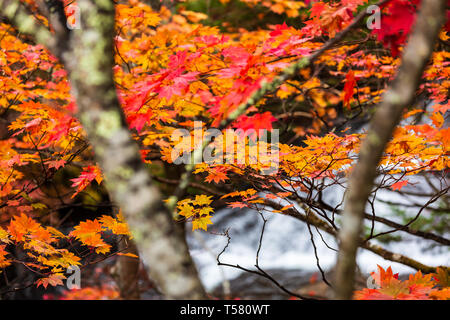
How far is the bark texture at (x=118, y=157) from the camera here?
131cm

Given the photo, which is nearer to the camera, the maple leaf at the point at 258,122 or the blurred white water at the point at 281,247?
the maple leaf at the point at 258,122

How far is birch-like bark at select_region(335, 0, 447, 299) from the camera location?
1109 mm

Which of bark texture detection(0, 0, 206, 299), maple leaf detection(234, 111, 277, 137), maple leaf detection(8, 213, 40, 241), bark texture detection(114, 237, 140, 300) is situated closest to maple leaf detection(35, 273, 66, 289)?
maple leaf detection(8, 213, 40, 241)

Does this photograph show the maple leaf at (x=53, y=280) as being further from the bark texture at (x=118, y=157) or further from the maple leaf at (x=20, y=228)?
the bark texture at (x=118, y=157)

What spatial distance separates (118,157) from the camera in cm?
132

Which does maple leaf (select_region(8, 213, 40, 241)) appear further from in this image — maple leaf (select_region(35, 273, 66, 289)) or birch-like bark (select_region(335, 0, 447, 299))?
birch-like bark (select_region(335, 0, 447, 299))

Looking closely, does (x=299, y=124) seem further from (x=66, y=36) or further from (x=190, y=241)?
(x=66, y=36)

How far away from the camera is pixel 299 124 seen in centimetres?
947

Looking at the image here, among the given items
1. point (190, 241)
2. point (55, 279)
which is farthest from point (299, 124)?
point (55, 279)

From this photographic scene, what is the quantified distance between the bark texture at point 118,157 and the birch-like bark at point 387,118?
0.67 metres

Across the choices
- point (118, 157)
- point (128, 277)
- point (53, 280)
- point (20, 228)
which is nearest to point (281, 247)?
point (128, 277)

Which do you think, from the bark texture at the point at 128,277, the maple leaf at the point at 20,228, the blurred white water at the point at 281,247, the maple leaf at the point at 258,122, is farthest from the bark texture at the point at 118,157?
the blurred white water at the point at 281,247

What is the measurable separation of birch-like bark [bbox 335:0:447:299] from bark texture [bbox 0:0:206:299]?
A: 26.3 inches

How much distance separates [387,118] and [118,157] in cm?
103
